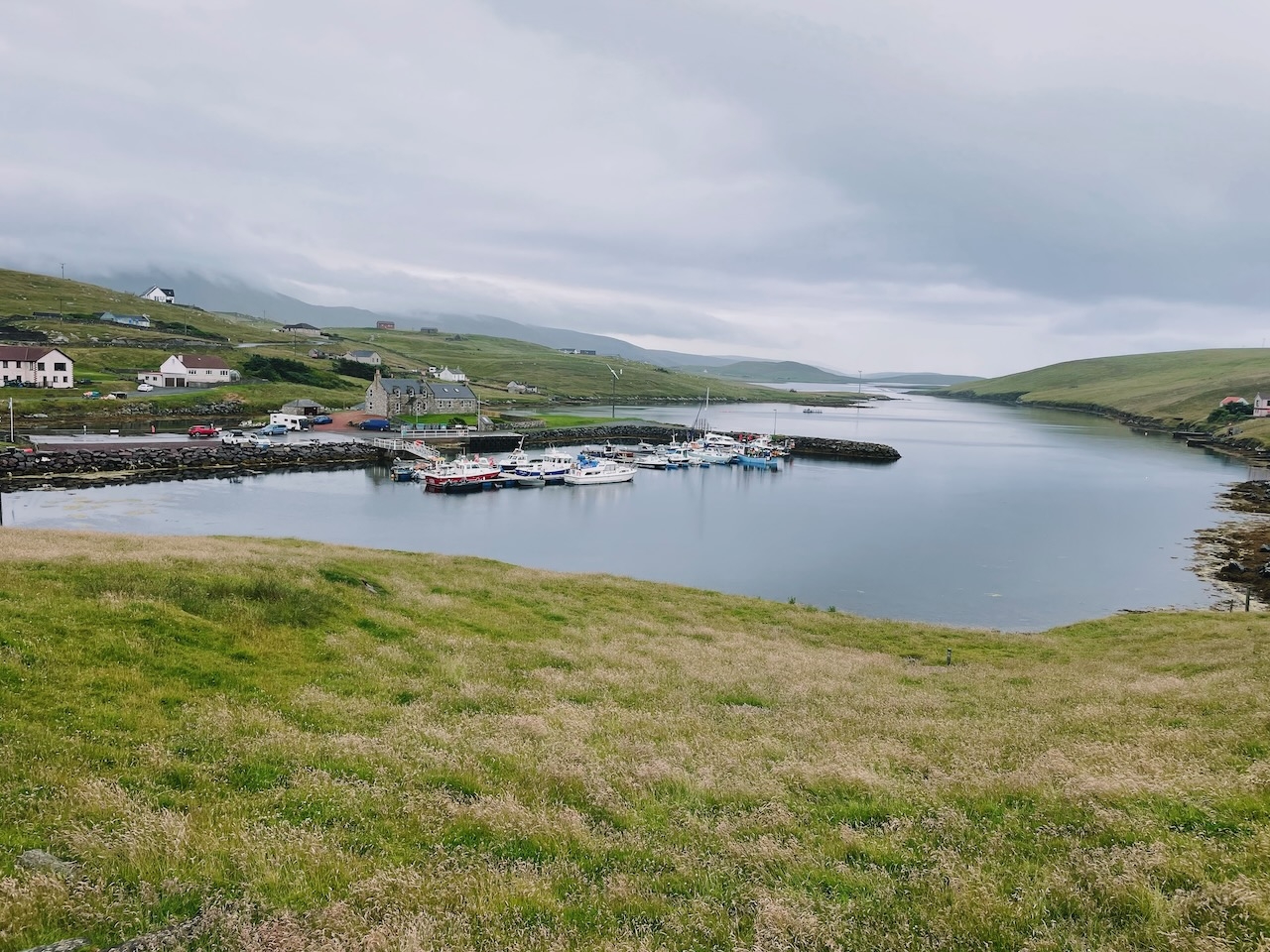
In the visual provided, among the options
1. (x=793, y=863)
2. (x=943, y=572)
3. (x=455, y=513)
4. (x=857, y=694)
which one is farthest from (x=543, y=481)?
(x=793, y=863)

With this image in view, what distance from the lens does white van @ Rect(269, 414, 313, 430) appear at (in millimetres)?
111750

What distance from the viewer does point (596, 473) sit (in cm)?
9331

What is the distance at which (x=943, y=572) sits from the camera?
52.2 metres

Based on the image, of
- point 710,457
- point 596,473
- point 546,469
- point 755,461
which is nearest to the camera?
point 546,469

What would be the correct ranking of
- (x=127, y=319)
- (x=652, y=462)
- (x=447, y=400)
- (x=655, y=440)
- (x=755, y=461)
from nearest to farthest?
(x=652, y=462) → (x=755, y=461) → (x=447, y=400) → (x=655, y=440) → (x=127, y=319)

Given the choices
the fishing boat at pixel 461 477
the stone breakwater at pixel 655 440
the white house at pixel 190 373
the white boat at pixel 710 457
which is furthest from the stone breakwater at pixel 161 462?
the white house at pixel 190 373

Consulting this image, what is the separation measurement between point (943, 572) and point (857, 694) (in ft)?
125

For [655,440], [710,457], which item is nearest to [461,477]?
[710,457]

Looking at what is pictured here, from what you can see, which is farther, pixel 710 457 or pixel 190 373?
pixel 190 373

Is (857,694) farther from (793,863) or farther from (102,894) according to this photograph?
(102,894)

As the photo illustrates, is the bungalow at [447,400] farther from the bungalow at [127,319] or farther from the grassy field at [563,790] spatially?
the grassy field at [563,790]

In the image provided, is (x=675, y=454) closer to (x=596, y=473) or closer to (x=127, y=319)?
(x=596, y=473)

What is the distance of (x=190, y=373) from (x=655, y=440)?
90641 millimetres

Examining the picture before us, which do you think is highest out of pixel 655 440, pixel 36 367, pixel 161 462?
pixel 36 367
